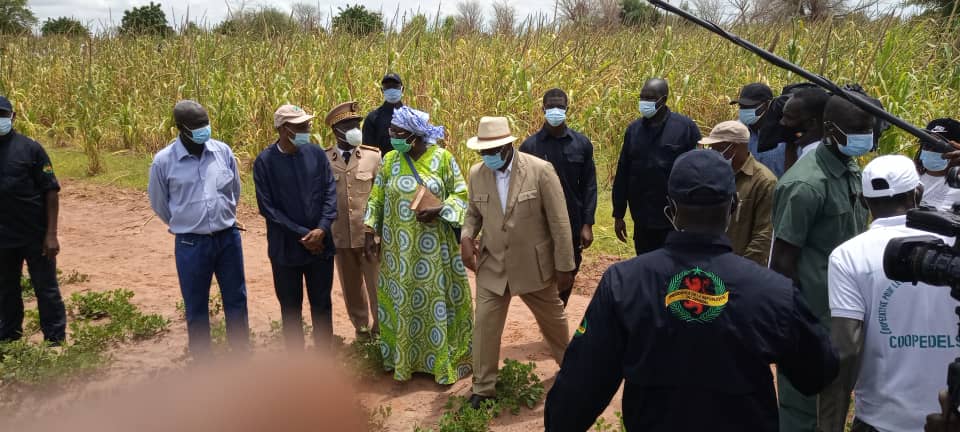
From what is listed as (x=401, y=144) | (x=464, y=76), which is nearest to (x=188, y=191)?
(x=401, y=144)

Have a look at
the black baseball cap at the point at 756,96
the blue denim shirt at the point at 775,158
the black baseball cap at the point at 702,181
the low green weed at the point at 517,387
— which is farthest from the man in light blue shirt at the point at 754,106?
the black baseball cap at the point at 702,181

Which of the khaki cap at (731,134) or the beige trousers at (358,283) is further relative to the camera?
the beige trousers at (358,283)

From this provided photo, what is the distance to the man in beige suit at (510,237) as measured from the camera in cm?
464

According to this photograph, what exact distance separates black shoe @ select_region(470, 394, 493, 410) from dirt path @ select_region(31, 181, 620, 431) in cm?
14

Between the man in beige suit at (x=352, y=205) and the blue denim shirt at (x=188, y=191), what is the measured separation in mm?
907

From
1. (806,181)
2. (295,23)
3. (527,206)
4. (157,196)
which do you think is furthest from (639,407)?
(295,23)

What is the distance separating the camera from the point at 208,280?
5180 millimetres

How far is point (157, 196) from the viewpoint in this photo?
509 cm

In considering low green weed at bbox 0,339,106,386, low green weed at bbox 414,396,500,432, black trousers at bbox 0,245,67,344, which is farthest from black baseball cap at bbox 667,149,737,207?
black trousers at bbox 0,245,67,344

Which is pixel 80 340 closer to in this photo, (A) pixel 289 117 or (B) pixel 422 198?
(A) pixel 289 117

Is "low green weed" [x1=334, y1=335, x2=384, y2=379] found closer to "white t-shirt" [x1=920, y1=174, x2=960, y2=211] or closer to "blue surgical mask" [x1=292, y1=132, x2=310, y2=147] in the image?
"blue surgical mask" [x1=292, y1=132, x2=310, y2=147]

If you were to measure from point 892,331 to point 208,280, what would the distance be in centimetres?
419

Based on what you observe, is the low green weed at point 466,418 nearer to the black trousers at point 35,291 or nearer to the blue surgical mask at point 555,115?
the blue surgical mask at point 555,115

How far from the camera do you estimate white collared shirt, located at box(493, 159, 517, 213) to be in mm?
4695
